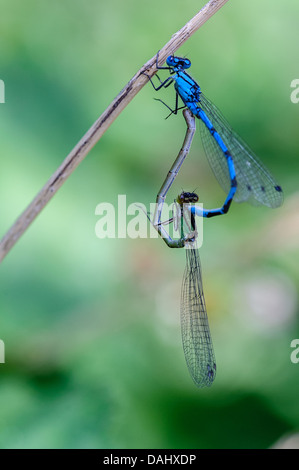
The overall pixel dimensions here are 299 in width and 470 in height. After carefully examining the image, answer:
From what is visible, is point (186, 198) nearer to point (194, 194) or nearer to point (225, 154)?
point (194, 194)

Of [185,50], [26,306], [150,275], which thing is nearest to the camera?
[26,306]

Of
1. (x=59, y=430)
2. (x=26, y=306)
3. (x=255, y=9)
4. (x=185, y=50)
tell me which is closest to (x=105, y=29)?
(x=185, y=50)

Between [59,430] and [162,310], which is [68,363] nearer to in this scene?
[59,430]

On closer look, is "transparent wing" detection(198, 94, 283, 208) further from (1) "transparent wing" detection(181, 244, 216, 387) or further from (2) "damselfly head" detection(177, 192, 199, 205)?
(1) "transparent wing" detection(181, 244, 216, 387)

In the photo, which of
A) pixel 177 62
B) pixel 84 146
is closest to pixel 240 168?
pixel 177 62

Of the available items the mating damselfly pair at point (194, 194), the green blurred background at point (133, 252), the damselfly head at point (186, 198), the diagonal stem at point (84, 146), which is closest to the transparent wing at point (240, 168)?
the mating damselfly pair at point (194, 194)

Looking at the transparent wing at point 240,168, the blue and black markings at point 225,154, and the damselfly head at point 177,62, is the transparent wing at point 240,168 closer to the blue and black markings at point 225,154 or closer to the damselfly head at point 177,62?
the blue and black markings at point 225,154

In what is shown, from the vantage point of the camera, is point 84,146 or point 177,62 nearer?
point 84,146
